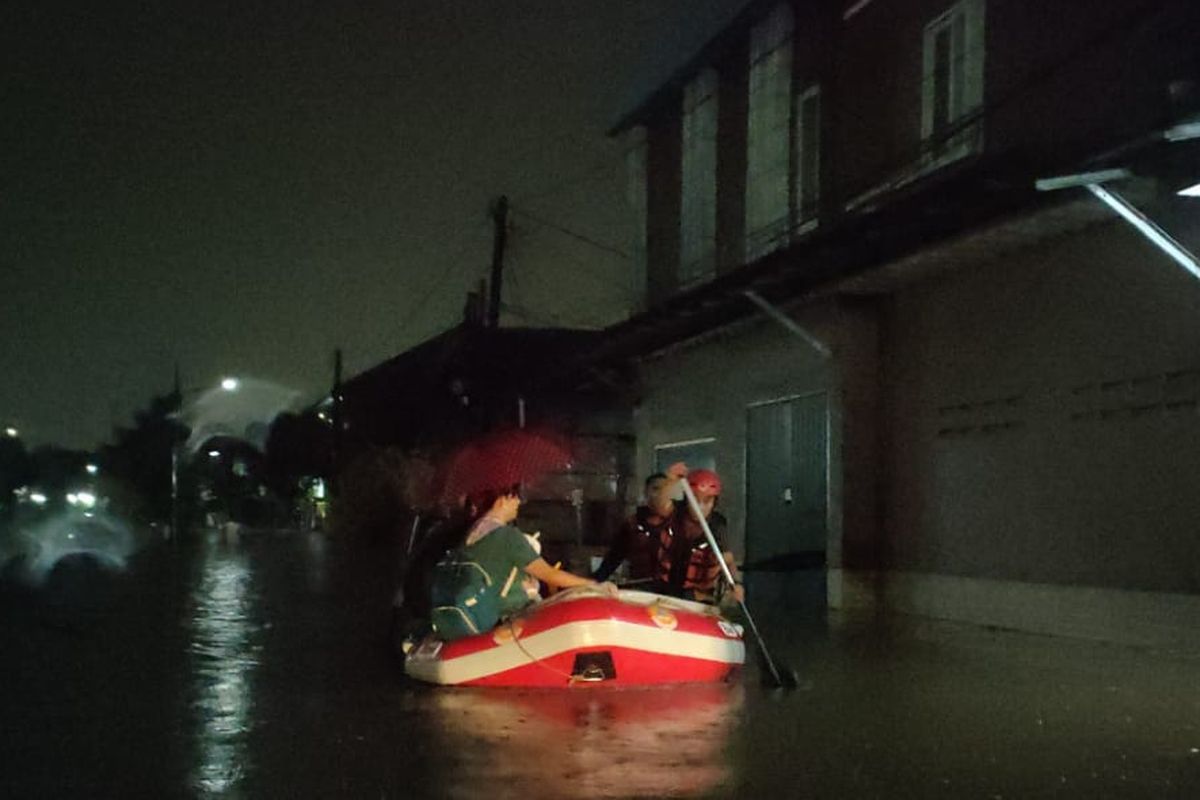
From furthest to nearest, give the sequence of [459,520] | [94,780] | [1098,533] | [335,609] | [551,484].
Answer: [551,484] → [335,609] → [1098,533] → [459,520] → [94,780]

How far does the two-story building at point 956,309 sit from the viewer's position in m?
13.2

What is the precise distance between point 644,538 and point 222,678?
3.40m

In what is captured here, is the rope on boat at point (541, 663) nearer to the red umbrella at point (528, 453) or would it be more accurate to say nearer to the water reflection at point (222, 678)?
the water reflection at point (222, 678)

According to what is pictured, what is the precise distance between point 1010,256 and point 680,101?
11020 millimetres

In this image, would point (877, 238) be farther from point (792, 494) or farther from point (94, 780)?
point (94, 780)

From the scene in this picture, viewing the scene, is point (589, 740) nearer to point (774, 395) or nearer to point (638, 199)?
point (774, 395)

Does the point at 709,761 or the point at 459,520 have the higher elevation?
the point at 459,520

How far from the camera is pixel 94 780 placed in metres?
7.91

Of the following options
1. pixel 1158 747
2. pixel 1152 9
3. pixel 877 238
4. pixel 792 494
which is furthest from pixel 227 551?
pixel 1158 747

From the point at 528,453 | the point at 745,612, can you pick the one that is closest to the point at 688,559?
the point at 745,612

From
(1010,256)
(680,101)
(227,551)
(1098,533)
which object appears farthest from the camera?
(227,551)

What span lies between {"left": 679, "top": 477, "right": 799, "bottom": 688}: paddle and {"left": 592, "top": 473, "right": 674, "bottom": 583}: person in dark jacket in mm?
618

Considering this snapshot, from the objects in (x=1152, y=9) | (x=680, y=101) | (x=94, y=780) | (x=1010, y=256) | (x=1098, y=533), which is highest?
(x=680, y=101)

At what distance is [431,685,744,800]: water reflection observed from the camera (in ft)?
24.9
